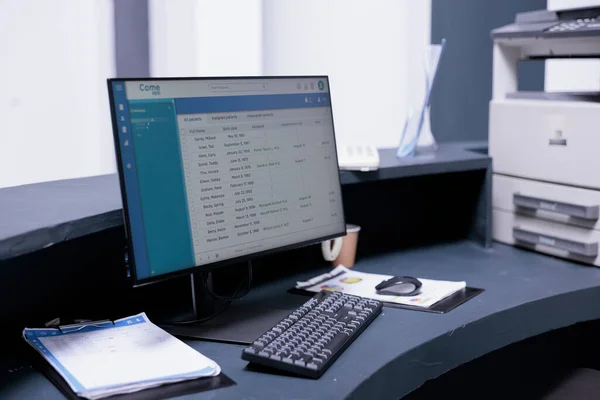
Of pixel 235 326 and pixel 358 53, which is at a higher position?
pixel 358 53

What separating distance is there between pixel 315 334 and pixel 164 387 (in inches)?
10.4

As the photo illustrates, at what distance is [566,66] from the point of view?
259 centimetres

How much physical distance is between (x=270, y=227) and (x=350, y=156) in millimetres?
404

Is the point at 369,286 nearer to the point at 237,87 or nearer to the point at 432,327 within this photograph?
the point at 432,327

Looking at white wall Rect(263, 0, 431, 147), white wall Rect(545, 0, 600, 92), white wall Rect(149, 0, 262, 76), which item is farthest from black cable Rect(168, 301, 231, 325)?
white wall Rect(545, 0, 600, 92)

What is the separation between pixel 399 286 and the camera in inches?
57.0

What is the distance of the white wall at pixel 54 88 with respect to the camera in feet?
7.08

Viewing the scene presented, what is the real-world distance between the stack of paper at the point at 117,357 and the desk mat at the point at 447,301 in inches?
14.7

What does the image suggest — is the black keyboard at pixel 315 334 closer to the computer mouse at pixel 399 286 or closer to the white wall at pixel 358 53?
the computer mouse at pixel 399 286

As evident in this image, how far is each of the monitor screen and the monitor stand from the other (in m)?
0.12

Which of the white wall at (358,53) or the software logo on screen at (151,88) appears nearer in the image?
the software logo on screen at (151,88)

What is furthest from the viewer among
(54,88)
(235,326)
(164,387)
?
(54,88)

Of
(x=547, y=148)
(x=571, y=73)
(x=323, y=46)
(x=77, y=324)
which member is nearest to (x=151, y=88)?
(x=77, y=324)

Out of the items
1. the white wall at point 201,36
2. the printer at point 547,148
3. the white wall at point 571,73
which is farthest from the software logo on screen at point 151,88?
the white wall at point 571,73
